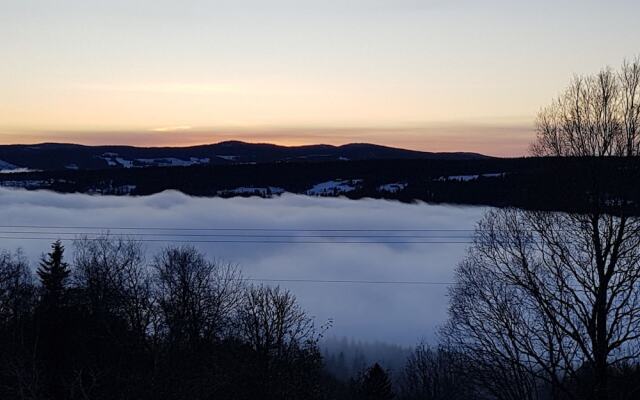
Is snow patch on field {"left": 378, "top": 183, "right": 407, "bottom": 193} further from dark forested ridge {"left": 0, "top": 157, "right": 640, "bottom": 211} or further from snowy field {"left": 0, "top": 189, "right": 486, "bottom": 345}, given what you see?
snowy field {"left": 0, "top": 189, "right": 486, "bottom": 345}

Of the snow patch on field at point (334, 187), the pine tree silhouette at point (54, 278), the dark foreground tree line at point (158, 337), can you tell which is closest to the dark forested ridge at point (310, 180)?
the snow patch on field at point (334, 187)

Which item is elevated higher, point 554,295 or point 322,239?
point 554,295

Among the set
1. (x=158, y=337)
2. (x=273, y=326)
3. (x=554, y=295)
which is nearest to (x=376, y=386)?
(x=273, y=326)

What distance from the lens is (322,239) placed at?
129 metres

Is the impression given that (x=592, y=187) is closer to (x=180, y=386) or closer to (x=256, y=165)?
(x=180, y=386)

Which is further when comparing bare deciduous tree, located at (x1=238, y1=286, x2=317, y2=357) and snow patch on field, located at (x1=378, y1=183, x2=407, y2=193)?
snow patch on field, located at (x1=378, y1=183, x2=407, y2=193)

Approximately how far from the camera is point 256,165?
15325cm

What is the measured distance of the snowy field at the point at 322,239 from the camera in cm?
8131

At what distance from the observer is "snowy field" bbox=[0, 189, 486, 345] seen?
267 ft

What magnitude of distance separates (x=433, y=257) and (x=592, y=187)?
81046mm

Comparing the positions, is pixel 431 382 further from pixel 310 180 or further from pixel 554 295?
pixel 310 180

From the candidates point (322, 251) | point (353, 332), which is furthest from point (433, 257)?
point (322, 251)

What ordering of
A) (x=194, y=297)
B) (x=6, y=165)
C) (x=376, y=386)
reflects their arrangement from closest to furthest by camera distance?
(x=194, y=297)
(x=376, y=386)
(x=6, y=165)

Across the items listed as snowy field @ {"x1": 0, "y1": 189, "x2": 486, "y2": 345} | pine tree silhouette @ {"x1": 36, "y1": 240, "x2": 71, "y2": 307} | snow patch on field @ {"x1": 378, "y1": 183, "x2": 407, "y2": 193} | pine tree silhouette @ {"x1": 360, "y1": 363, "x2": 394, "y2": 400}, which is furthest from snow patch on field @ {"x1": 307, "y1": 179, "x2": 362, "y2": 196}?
pine tree silhouette @ {"x1": 36, "y1": 240, "x2": 71, "y2": 307}
